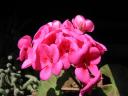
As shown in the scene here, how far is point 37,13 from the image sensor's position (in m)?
3.50

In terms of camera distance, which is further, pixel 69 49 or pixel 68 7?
pixel 68 7

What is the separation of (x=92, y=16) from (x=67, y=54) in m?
1.88

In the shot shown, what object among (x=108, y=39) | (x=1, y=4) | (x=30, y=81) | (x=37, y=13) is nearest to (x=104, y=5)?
(x=108, y=39)

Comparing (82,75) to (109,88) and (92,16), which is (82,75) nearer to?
(109,88)

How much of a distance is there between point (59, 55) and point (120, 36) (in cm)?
194

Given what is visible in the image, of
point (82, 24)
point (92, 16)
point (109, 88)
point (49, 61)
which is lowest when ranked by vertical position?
point (109, 88)

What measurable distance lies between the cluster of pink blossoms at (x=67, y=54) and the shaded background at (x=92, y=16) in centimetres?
160

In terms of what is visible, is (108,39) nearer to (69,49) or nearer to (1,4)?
(1,4)

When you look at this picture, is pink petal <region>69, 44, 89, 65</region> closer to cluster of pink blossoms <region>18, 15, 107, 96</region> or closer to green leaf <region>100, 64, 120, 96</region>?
cluster of pink blossoms <region>18, 15, 107, 96</region>

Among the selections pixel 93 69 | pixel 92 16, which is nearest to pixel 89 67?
pixel 93 69

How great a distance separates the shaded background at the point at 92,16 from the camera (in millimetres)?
3432

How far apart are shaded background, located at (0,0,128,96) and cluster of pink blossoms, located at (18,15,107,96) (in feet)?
5.25

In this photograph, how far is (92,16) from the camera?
3557mm

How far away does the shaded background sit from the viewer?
3432 mm
